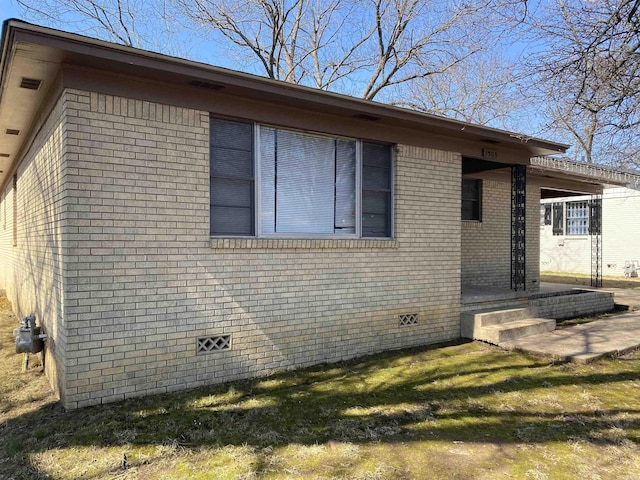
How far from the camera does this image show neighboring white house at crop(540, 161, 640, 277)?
64.1 feet

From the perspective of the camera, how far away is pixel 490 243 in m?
10.3

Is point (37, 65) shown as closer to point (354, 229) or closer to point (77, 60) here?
point (77, 60)

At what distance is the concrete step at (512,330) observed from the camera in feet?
22.2

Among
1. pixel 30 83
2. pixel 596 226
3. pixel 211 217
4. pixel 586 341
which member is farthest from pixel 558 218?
pixel 30 83

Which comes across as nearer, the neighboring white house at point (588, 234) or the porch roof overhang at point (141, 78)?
the porch roof overhang at point (141, 78)

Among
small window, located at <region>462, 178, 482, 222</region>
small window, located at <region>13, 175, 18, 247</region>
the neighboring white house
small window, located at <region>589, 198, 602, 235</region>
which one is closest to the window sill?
small window, located at <region>462, 178, 482, 222</region>

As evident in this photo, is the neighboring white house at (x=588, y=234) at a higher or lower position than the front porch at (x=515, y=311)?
higher

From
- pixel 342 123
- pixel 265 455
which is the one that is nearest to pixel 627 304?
pixel 342 123

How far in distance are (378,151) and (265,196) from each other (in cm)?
201

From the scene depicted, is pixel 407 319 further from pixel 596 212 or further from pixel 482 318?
pixel 596 212

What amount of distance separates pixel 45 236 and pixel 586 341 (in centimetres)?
776

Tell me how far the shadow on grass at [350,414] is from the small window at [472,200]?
16.5 ft

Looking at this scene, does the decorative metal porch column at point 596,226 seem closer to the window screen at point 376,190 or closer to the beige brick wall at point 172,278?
the window screen at point 376,190

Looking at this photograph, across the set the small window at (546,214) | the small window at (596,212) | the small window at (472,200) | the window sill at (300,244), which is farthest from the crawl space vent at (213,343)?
the small window at (546,214)
